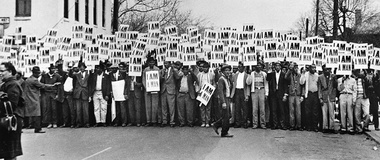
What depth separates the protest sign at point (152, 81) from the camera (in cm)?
1661

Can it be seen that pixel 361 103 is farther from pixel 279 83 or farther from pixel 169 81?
pixel 169 81

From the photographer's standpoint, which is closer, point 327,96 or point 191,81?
point 327,96

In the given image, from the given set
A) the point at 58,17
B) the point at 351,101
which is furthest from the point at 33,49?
the point at 58,17

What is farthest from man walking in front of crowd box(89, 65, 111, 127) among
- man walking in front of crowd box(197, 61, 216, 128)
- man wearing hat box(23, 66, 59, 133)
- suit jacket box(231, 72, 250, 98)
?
suit jacket box(231, 72, 250, 98)

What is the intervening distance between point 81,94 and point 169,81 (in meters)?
2.68

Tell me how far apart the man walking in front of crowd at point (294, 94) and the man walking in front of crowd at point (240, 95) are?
4.15ft

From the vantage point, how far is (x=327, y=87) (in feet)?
51.7

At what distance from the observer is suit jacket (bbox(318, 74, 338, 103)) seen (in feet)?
51.5

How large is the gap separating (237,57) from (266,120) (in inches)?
80.7

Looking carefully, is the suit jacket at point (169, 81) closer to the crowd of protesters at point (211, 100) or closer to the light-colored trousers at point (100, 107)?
the crowd of protesters at point (211, 100)

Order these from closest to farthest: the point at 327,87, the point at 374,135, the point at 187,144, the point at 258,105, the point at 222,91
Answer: the point at 187,144, the point at 222,91, the point at 374,135, the point at 327,87, the point at 258,105

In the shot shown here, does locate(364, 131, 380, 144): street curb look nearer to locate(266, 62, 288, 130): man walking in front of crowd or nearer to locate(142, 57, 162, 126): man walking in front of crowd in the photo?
locate(266, 62, 288, 130): man walking in front of crowd

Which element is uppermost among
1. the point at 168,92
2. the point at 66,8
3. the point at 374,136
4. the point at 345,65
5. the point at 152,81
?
the point at 66,8

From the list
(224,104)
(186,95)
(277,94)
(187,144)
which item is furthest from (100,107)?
(277,94)
